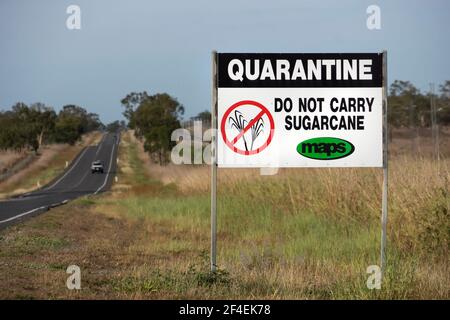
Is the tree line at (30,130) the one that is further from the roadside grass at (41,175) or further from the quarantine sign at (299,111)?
the quarantine sign at (299,111)

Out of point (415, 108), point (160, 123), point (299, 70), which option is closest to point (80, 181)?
point (160, 123)

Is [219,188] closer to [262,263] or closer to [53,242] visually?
[53,242]

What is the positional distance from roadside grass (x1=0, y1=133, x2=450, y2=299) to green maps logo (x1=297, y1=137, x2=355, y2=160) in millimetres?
1501

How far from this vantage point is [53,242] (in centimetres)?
1295

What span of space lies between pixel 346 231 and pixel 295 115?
5686 millimetres

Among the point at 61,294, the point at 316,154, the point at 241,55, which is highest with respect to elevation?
the point at 241,55

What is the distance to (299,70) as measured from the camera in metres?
8.22

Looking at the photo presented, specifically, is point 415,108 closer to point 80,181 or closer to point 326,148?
point 80,181

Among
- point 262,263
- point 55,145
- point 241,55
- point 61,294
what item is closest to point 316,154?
point 241,55

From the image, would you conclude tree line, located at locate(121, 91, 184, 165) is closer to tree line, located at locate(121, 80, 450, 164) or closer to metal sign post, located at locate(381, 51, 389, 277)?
tree line, located at locate(121, 80, 450, 164)

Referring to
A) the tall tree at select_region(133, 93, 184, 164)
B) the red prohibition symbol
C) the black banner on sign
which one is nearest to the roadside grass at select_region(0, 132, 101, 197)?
the tall tree at select_region(133, 93, 184, 164)

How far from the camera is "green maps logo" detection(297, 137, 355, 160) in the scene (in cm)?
837

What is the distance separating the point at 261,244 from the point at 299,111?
524 centimetres

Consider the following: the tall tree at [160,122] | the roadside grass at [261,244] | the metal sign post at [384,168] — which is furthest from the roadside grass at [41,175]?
the metal sign post at [384,168]
